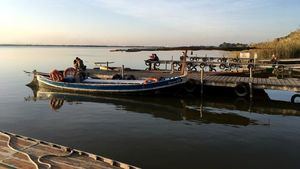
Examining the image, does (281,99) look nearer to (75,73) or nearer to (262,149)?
(262,149)

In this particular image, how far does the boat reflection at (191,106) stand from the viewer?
21203 millimetres

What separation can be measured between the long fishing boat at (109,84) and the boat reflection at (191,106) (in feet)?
1.83

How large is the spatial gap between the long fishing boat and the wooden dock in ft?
52.1

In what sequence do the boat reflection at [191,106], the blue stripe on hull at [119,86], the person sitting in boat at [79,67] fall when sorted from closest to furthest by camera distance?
the boat reflection at [191,106] → the blue stripe on hull at [119,86] → the person sitting in boat at [79,67]

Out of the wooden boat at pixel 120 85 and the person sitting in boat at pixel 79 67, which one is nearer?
the wooden boat at pixel 120 85

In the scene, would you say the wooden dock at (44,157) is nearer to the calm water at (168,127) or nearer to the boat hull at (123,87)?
the calm water at (168,127)

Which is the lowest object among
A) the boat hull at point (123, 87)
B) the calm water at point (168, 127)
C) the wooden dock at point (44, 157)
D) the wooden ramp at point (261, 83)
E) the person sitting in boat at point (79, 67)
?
the calm water at point (168, 127)

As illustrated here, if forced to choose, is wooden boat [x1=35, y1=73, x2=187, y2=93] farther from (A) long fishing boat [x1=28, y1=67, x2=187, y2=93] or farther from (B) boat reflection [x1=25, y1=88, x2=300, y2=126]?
(B) boat reflection [x1=25, y1=88, x2=300, y2=126]

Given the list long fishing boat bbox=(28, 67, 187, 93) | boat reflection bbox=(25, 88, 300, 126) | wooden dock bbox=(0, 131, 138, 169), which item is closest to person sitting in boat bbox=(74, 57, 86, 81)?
long fishing boat bbox=(28, 67, 187, 93)

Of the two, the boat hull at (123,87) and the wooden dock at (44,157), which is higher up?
the boat hull at (123,87)

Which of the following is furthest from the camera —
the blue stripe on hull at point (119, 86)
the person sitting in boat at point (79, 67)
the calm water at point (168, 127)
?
the person sitting in boat at point (79, 67)

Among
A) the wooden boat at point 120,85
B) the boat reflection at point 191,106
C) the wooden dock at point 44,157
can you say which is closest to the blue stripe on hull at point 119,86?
the wooden boat at point 120,85

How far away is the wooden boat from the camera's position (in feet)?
89.9

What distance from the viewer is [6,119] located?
20453mm
